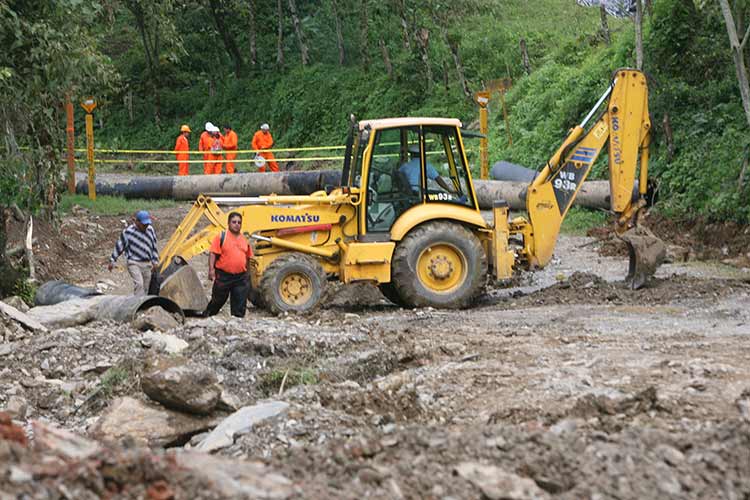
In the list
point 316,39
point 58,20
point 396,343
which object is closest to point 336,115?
point 316,39

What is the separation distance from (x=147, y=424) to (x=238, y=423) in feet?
3.02

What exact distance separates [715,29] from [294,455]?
17.5m

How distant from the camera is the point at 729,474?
561cm

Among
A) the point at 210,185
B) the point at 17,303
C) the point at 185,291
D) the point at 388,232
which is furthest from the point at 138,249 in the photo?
the point at 210,185

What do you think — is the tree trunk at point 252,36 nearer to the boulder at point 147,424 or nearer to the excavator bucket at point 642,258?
the excavator bucket at point 642,258

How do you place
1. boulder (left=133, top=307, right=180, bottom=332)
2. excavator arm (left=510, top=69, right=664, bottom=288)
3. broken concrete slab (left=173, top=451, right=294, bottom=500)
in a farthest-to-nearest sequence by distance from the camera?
excavator arm (left=510, top=69, right=664, bottom=288)
boulder (left=133, top=307, right=180, bottom=332)
broken concrete slab (left=173, top=451, right=294, bottom=500)

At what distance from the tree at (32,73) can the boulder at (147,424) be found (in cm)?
652

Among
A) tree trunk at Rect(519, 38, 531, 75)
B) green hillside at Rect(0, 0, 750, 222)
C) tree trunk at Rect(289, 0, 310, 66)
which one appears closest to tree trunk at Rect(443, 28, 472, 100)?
green hillside at Rect(0, 0, 750, 222)

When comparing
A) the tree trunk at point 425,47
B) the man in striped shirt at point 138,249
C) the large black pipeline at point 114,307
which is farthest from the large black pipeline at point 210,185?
the large black pipeline at point 114,307

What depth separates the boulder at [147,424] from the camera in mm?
7910

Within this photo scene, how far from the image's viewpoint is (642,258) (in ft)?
46.6

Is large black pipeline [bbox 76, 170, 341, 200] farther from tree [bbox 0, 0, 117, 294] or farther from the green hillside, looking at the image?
tree [bbox 0, 0, 117, 294]

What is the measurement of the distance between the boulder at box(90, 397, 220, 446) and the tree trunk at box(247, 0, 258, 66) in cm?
3198

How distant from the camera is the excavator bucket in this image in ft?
46.6
